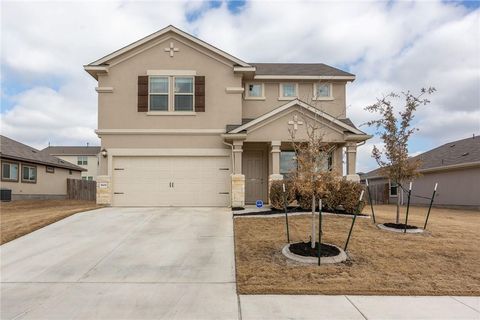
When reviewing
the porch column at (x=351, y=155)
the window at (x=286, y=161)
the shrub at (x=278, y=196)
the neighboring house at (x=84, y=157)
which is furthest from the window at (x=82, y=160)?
the porch column at (x=351, y=155)

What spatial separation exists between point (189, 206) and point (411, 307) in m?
11.8

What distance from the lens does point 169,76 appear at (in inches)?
666

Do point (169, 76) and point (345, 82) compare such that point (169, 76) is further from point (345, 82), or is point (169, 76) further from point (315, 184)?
point (315, 184)

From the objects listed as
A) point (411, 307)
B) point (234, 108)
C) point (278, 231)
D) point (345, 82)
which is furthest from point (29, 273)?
point (345, 82)

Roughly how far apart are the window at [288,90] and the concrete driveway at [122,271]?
818 cm

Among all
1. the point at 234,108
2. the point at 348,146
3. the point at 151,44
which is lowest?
the point at 348,146

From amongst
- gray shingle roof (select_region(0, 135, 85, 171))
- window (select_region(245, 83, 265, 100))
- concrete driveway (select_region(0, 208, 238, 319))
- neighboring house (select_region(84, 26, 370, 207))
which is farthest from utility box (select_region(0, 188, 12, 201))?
window (select_region(245, 83, 265, 100))

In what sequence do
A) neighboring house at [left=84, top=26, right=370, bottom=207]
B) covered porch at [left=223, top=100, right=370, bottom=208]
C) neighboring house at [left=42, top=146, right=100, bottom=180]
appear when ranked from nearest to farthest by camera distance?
covered porch at [left=223, top=100, right=370, bottom=208] < neighboring house at [left=84, top=26, right=370, bottom=207] < neighboring house at [left=42, top=146, right=100, bottom=180]

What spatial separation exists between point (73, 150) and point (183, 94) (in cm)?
4433

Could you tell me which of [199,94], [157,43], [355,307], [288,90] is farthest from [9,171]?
[355,307]

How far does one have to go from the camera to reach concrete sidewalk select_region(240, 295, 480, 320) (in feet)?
17.9

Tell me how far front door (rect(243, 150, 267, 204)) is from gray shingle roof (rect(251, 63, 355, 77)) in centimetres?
394

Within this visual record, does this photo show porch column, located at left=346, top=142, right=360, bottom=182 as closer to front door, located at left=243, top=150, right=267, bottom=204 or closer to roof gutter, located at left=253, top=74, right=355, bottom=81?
roof gutter, located at left=253, top=74, right=355, bottom=81

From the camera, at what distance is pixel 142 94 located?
1673 centimetres
